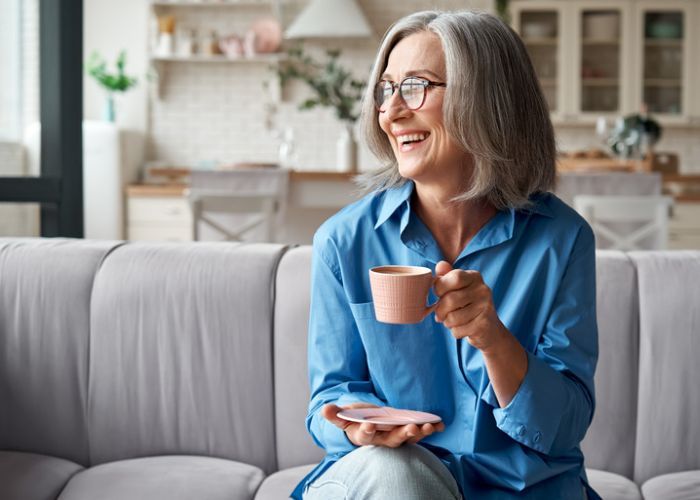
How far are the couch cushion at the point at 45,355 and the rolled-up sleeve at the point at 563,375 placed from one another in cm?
109

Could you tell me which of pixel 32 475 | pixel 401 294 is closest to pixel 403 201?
pixel 401 294

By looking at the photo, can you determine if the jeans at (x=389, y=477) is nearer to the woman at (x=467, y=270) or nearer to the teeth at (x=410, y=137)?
the woman at (x=467, y=270)

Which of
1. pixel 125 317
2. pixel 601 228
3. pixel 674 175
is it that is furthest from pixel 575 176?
pixel 125 317

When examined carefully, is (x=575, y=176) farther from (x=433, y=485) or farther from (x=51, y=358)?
(x=433, y=485)

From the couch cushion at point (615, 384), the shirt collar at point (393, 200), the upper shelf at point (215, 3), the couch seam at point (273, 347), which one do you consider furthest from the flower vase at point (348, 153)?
the shirt collar at point (393, 200)

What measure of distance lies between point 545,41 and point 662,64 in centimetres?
90

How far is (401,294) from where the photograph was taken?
3.68ft

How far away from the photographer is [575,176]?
4312mm

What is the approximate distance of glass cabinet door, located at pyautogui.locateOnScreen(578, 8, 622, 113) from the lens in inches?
269

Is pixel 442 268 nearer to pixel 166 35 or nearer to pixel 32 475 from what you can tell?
pixel 32 475

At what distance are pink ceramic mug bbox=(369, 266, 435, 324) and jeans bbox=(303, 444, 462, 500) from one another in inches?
8.0

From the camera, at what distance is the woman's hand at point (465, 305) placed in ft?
3.80

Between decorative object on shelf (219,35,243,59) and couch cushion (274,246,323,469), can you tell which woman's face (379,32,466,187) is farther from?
decorative object on shelf (219,35,243,59)

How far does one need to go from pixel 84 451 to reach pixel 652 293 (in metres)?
1.29
